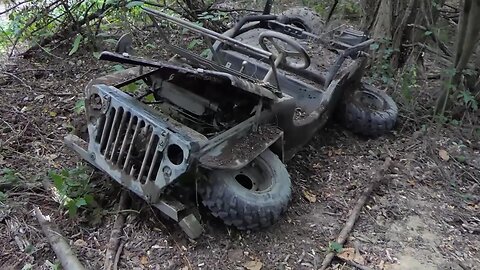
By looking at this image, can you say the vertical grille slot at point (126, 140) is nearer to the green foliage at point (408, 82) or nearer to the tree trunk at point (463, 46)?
the tree trunk at point (463, 46)

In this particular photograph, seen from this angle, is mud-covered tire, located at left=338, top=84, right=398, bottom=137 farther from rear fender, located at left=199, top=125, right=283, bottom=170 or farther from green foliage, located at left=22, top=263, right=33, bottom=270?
green foliage, located at left=22, top=263, right=33, bottom=270

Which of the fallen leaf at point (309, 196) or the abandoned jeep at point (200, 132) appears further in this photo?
the fallen leaf at point (309, 196)

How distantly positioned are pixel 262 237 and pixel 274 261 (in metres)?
0.21

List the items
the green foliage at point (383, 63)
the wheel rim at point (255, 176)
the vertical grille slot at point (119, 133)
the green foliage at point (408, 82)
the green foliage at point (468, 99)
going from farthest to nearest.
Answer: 1. the green foliage at point (383, 63)
2. the green foliage at point (408, 82)
3. the green foliage at point (468, 99)
4. the wheel rim at point (255, 176)
5. the vertical grille slot at point (119, 133)

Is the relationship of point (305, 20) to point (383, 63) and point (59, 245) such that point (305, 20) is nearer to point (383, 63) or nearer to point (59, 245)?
point (383, 63)

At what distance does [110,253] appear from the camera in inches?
125

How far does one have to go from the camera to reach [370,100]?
530 cm

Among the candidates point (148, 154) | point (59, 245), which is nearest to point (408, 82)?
point (148, 154)

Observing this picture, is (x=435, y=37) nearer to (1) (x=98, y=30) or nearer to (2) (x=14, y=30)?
(1) (x=98, y=30)

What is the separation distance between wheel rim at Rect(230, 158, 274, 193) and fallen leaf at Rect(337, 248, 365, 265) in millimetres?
685

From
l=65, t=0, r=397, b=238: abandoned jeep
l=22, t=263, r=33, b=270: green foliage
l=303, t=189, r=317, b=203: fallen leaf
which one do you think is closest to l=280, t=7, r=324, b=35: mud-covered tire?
l=65, t=0, r=397, b=238: abandoned jeep

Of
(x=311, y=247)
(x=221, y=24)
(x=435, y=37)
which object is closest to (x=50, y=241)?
(x=311, y=247)

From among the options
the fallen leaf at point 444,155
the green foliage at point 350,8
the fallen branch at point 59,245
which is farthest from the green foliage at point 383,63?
the fallen branch at point 59,245

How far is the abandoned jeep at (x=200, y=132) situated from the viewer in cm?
319
